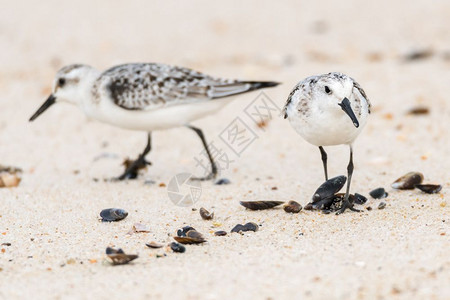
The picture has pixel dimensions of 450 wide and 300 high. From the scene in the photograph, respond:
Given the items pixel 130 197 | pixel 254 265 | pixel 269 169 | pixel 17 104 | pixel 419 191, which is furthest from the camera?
pixel 17 104

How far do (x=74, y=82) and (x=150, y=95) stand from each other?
890 mm

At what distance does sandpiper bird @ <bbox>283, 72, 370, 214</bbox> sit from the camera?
4.56 metres

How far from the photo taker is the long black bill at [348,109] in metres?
4.45

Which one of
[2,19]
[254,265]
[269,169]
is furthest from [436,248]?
[2,19]

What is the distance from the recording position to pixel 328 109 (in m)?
4.64

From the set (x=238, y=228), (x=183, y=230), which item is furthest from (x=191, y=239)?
(x=238, y=228)

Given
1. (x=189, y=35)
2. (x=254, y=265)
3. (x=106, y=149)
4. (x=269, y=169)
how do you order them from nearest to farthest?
(x=254, y=265)
(x=269, y=169)
(x=106, y=149)
(x=189, y=35)

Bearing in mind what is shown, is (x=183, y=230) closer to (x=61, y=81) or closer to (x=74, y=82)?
(x=74, y=82)

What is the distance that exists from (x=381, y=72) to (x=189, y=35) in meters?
3.38

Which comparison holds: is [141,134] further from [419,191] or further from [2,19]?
[2,19]

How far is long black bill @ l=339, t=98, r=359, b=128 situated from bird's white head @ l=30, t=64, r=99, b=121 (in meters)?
2.95

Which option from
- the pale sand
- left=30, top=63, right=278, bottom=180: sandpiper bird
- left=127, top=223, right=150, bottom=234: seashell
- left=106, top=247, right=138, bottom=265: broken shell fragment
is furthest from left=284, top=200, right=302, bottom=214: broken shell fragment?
left=30, top=63, right=278, bottom=180: sandpiper bird

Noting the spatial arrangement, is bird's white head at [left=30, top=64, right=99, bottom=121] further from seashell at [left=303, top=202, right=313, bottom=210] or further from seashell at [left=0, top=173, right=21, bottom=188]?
seashell at [left=303, top=202, right=313, bottom=210]

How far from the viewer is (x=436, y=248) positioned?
3.99m
